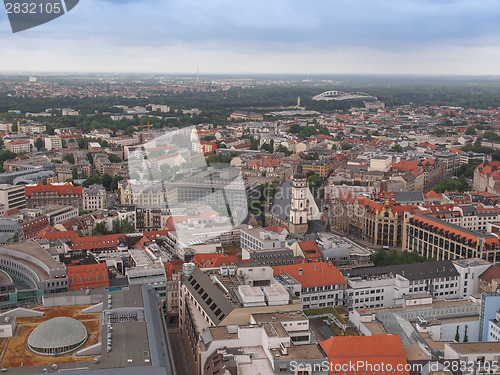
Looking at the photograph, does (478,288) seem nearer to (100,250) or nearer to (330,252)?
(330,252)

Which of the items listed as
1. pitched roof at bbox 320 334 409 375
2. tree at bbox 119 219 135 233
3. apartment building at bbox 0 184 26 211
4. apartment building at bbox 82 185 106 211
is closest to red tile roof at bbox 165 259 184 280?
tree at bbox 119 219 135 233

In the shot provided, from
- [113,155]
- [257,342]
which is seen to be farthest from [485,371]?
[113,155]

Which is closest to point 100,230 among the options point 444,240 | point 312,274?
point 312,274

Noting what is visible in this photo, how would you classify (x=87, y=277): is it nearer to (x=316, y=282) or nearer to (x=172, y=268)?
(x=172, y=268)

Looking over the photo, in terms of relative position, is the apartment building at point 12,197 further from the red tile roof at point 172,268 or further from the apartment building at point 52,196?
the red tile roof at point 172,268

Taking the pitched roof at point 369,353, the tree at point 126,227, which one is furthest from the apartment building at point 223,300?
the tree at point 126,227
